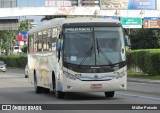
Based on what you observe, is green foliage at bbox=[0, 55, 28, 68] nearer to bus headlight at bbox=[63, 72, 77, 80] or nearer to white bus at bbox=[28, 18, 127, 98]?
white bus at bbox=[28, 18, 127, 98]

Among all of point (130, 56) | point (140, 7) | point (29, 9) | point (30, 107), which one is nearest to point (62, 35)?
point (30, 107)

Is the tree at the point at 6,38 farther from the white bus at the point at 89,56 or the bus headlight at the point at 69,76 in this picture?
the bus headlight at the point at 69,76

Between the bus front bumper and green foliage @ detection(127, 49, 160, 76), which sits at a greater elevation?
the bus front bumper

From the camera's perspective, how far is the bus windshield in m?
20.0

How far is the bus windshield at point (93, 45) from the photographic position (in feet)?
65.7

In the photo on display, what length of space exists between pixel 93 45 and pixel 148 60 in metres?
19.2

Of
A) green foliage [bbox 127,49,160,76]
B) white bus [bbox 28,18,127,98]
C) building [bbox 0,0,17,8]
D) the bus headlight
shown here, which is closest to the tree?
building [bbox 0,0,17,8]

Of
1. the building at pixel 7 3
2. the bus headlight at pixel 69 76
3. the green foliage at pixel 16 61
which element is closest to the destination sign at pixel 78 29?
the bus headlight at pixel 69 76

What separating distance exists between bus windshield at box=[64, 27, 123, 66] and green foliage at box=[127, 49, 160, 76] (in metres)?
17.8

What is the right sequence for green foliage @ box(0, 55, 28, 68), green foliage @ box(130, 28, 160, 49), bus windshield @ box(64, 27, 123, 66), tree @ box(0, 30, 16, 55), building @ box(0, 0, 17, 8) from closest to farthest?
bus windshield @ box(64, 27, 123, 66) < green foliage @ box(130, 28, 160, 49) < green foliage @ box(0, 55, 28, 68) < building @ box(0, 0, 17, 8) < tree @ box(0, 30, 16, 55)

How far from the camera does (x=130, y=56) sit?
141ft

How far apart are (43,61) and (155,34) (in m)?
43.0

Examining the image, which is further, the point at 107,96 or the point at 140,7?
the point at 140,7

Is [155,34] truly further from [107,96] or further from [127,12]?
[107,96]
